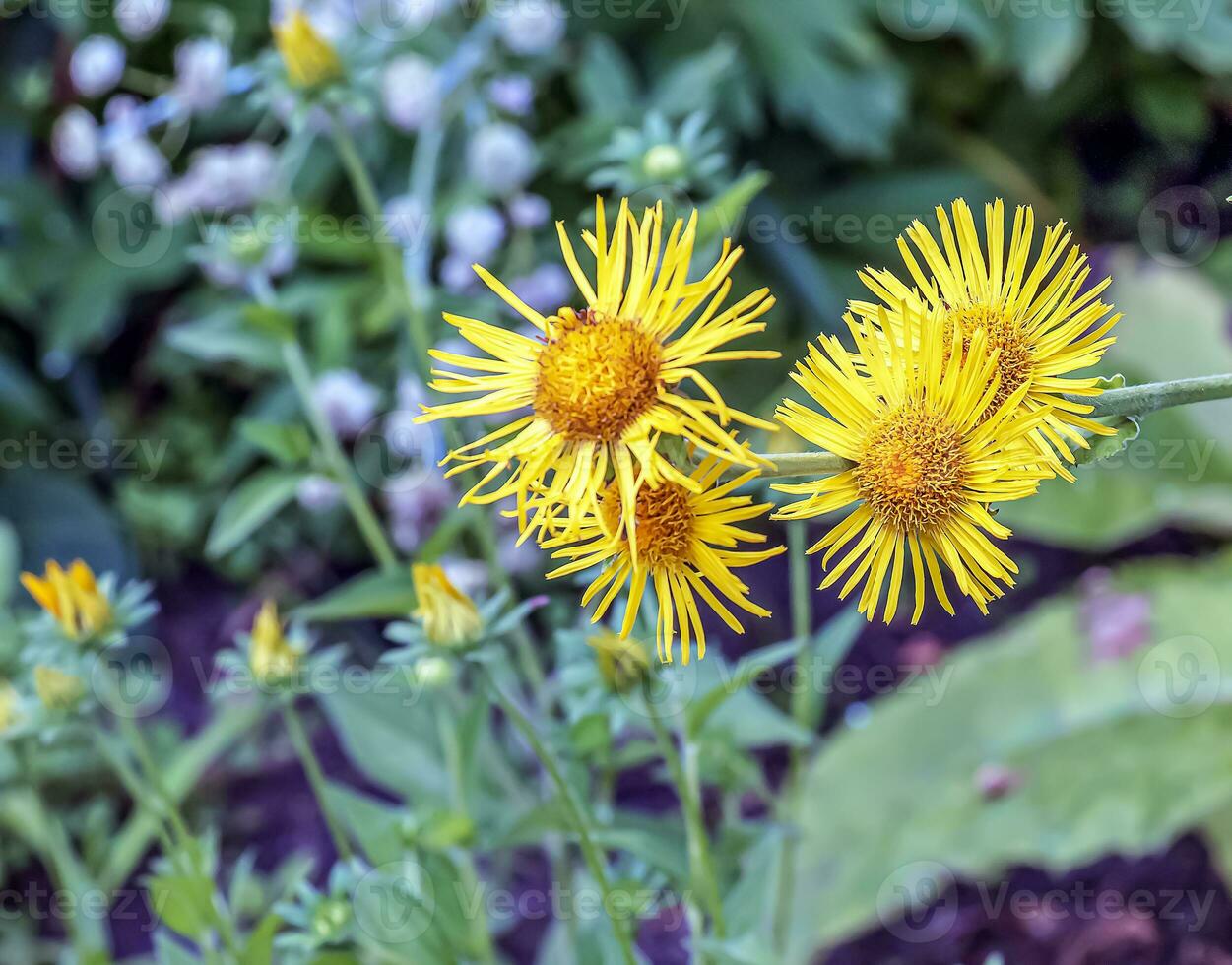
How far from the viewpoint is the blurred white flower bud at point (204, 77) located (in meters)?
1.32

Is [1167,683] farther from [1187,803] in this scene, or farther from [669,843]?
[669,843]

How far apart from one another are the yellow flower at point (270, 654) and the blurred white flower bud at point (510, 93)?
716mm

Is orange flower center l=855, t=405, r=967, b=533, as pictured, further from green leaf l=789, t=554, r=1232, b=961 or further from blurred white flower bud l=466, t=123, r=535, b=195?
blurred white flower bud l=466, t=123, r=535, b=195

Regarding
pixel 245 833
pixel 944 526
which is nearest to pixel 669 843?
pixel 944 526

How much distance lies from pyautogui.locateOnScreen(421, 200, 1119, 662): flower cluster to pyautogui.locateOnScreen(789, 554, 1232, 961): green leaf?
698mm

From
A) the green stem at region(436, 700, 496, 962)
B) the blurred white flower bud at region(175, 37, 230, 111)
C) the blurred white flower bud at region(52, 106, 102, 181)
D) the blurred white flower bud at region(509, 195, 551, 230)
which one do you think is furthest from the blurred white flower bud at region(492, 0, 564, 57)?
the green stem at region(436, 700, 496, 962)

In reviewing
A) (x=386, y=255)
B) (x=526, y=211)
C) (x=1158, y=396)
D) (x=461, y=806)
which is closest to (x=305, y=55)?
(x=386, y=255)

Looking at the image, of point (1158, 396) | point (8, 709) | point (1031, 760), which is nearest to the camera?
point (1158, 396)

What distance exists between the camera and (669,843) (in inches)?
29.3

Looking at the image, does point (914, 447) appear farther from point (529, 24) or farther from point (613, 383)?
point (529, 24)

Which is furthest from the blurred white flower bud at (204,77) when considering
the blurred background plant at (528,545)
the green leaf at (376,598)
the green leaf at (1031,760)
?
the green leaf at (1031,760)

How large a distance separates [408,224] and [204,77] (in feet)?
0.98

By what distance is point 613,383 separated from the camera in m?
0.46

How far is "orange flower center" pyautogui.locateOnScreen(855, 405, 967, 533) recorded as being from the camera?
43cm
